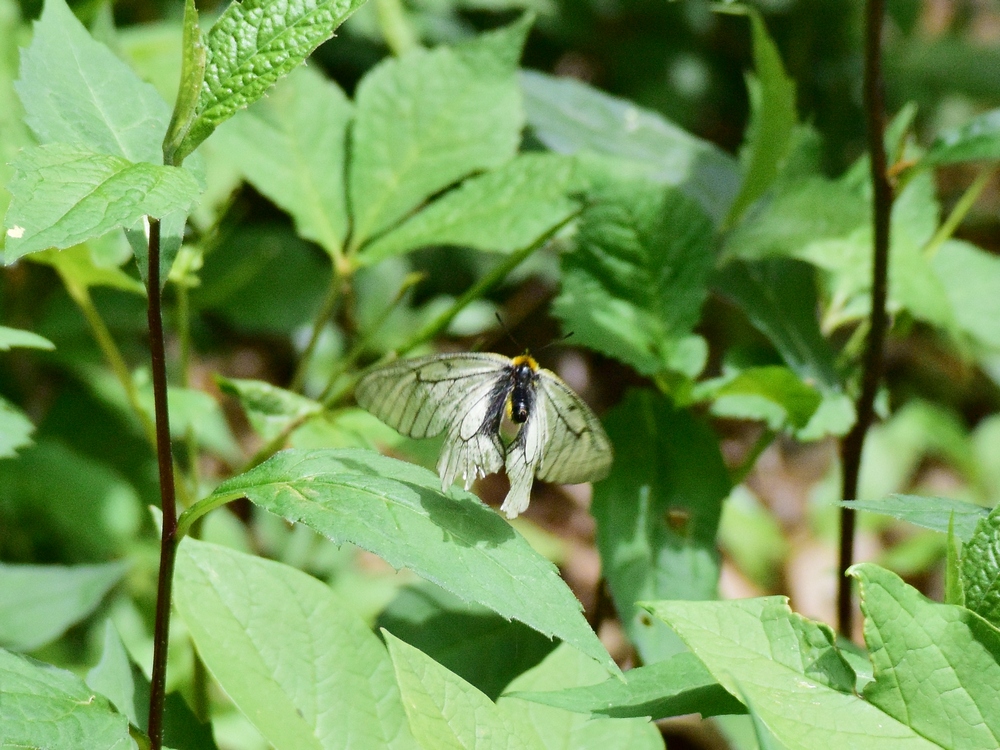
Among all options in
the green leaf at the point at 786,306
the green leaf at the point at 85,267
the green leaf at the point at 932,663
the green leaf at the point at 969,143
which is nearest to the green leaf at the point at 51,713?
the green leaf at the point at 85,267

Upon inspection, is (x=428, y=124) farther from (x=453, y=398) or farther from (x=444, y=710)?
(x=444, y=710)

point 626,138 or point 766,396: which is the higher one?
point 626,138

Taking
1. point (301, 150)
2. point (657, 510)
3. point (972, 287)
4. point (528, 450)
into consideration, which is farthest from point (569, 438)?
point (972, 287)

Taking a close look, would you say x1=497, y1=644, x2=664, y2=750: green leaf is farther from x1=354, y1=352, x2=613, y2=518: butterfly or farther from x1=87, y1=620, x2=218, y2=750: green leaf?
x1=87, y1=620, x2=218, y2=750: green leaf

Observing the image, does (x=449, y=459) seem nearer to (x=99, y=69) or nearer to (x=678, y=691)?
(x=678, y=691)

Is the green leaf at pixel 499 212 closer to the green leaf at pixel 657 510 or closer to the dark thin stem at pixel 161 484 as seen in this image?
the green leaf at pixel 657 510
